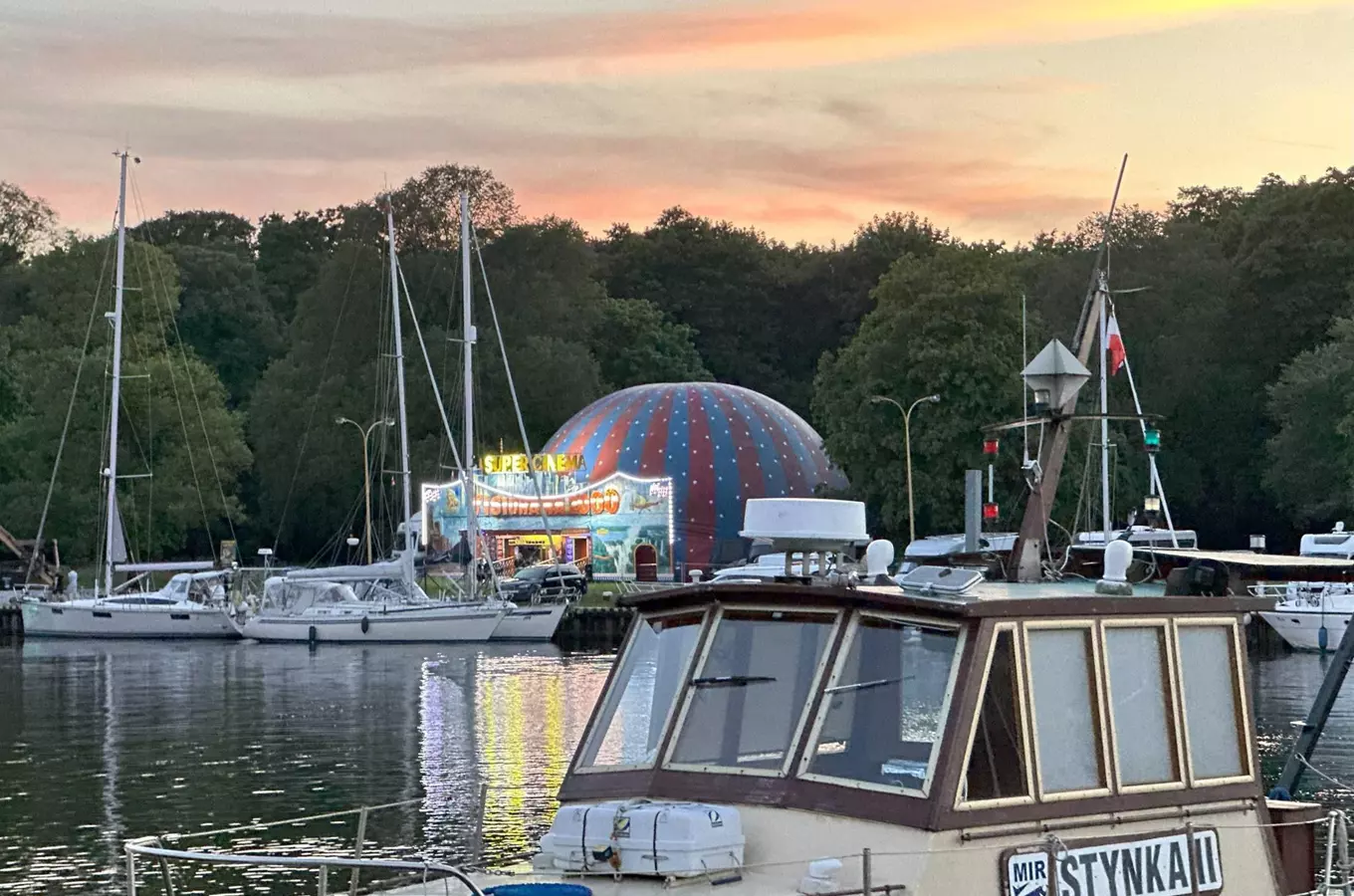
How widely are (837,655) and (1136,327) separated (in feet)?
306

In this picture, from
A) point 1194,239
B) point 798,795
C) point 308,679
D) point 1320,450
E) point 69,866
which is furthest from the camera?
point 1194,239

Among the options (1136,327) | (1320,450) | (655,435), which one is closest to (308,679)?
(655,435)

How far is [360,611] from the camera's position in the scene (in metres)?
75.9

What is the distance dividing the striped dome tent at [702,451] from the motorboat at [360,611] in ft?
58.3

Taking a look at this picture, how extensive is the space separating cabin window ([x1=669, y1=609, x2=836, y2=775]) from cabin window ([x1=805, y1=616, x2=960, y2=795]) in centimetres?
20

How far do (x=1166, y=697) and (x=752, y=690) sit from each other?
279 centimetres

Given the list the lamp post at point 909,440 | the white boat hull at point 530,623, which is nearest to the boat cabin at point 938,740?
the white boat hull at point 530,623

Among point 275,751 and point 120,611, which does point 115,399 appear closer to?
point 120,611

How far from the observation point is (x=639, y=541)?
92750mm

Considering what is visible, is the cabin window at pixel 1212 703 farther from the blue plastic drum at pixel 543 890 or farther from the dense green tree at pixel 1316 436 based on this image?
the dense green tree at pixel 1316 436

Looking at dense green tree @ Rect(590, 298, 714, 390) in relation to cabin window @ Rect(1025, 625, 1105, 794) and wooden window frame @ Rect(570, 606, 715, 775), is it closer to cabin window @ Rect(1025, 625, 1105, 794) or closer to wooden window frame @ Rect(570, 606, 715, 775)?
wooden window frame @ Rect(570, 606, 715, 775)

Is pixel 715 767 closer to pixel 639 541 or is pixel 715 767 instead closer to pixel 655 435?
pixel 639 541

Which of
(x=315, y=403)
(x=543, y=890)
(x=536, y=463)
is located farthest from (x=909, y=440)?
(x=543, y=890)

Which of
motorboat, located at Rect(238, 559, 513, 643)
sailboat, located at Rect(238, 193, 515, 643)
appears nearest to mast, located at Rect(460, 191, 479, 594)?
sailboat, located at Rect(238, 193, 515, 643)
